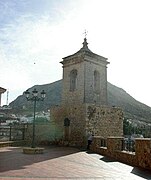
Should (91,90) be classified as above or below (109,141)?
above

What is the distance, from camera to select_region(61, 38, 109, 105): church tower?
2198 cm

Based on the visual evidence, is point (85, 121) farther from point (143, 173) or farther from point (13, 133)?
point (143, 173)

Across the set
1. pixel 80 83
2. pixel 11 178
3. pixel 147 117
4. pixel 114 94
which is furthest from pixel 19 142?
pixel 114 94

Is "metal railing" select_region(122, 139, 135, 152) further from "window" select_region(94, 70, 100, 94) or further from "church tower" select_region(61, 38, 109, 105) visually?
"window" select_region(94, 70, 100, 94)

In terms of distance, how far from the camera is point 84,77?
21.9m

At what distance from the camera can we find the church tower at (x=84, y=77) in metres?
22.0

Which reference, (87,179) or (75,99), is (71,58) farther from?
(87,179)

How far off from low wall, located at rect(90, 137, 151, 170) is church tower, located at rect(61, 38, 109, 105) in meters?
6.13

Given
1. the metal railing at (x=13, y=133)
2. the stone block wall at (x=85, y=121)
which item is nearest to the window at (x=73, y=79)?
the stone block wall at (x=85, y=121)

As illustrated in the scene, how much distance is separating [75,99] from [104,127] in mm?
3186

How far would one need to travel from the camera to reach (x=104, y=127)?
21641 millimetres

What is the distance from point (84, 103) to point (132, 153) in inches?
357

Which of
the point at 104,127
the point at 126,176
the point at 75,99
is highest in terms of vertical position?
the point at 75,99

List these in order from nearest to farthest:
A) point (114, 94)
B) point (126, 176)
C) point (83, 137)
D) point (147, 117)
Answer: point (126, 176)
point (83, 137)
point (147, 117)
point (114, 94)
